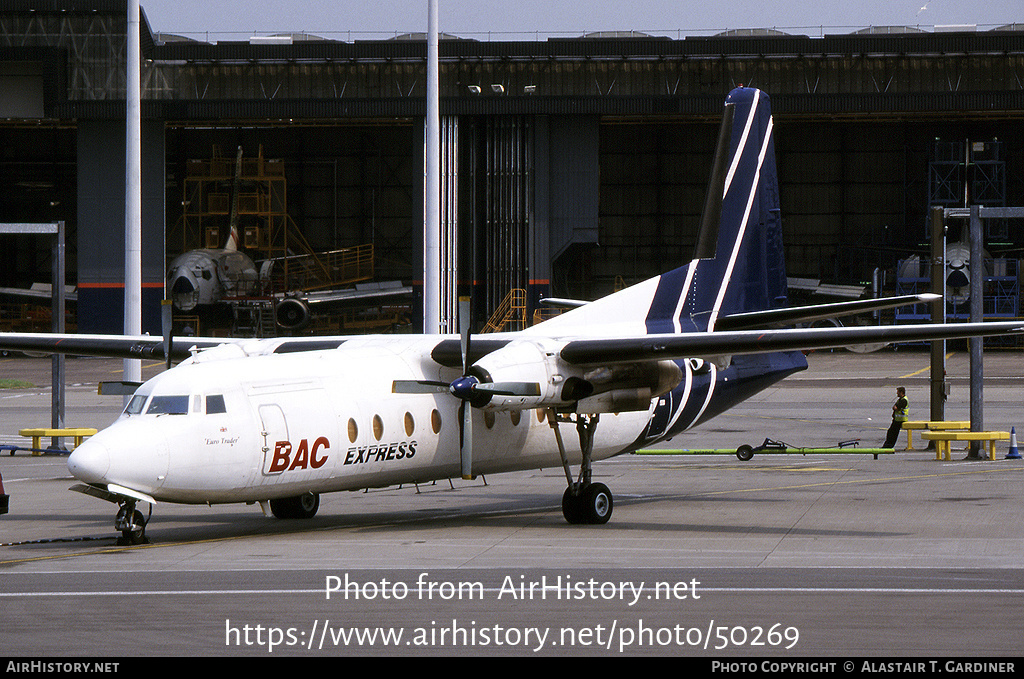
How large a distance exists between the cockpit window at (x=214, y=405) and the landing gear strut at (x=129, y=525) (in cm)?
170

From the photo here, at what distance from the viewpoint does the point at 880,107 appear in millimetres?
64625

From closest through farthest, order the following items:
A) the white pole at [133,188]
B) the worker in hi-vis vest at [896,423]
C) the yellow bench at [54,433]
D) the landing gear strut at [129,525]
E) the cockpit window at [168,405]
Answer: the cockpit window at [168,405], the landing gear strut at [129,525], the white pole at [133,188], the yellow bench at [54,433], the worker in hi-vis vest at [896,423]

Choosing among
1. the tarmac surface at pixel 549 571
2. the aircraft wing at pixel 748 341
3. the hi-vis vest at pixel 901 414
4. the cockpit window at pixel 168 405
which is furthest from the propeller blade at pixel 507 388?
the hi-vis vest at pixel 901 414

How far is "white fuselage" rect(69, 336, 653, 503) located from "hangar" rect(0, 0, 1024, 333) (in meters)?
43.2

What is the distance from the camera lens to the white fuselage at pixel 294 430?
53.0 feet

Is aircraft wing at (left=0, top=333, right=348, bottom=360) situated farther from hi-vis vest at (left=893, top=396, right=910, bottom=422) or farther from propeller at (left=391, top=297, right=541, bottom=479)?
hi-vis vest at (left=893, top=396, right=910, bottom=422)

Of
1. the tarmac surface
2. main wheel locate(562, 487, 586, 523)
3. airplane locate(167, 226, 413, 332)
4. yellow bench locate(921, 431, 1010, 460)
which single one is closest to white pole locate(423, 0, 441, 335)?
the tarmac surface

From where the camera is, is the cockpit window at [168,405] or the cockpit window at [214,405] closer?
the cockpit window at [168,405]

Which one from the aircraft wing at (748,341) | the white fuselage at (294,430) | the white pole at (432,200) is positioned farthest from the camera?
the white pole at (432,200)

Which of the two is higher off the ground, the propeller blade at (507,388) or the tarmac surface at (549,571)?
the propeller blade at (507,388)

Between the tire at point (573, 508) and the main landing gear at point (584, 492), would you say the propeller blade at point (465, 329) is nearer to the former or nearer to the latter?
the main landing gear at point (584, 492)

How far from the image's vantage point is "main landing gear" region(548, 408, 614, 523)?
19.9 m
